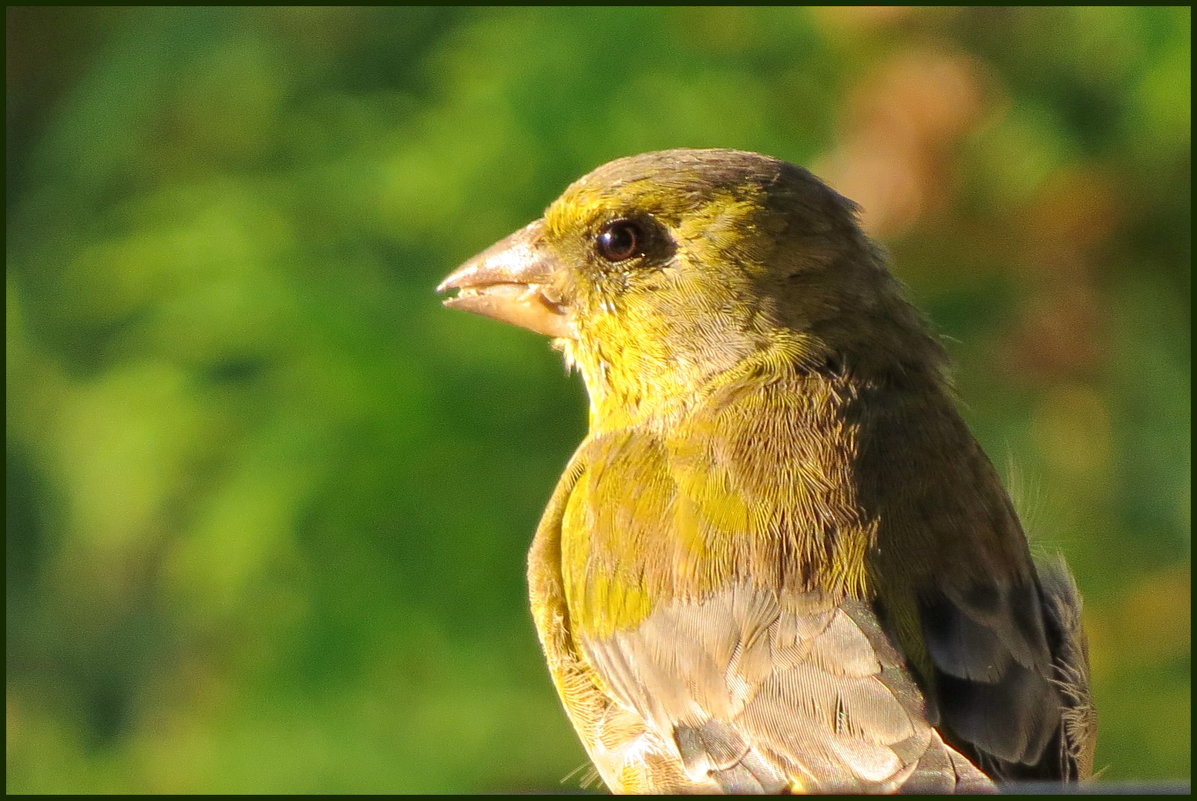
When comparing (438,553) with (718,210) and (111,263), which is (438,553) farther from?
(718,210)

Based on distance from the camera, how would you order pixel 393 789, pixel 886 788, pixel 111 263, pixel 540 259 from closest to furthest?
1. pixel 886 788
2. pixel 540 259
3. pixel 393 789
4. pixel 111 263

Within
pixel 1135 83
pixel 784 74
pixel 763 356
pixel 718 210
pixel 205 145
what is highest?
pixel 205 145

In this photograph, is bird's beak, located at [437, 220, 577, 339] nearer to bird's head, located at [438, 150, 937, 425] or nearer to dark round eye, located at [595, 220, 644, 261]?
bird's head, located at [438, 150, 937, 425]

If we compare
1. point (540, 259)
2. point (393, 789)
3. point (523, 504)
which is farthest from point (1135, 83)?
point (393, 789)

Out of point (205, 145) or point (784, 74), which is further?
point (205, 145)

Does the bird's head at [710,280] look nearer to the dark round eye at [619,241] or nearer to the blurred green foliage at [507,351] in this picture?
the dark round eye at [619,241]

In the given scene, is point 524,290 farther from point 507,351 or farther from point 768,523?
point 507,351

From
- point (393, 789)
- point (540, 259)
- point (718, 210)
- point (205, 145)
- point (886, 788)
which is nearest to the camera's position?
point (886, 788)
